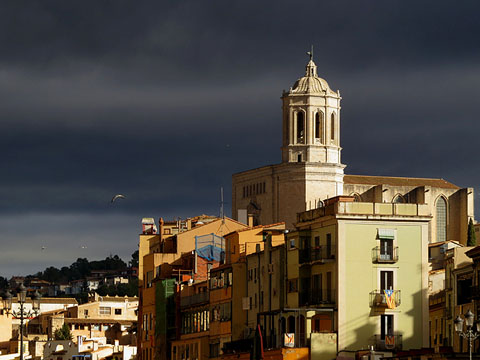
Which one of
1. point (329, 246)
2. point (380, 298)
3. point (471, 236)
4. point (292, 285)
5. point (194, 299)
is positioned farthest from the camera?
point (471, 236)

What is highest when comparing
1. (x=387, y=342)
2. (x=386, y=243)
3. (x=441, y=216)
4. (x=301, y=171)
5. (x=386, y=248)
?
(x=301, y=171)

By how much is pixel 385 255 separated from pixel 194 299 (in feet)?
79.9

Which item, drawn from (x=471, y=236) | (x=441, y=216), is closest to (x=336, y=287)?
(x=471, y=236)

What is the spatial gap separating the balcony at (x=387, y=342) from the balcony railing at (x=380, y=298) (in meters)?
1.67

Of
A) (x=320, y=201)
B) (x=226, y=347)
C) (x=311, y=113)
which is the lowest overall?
(x=226, y=347)

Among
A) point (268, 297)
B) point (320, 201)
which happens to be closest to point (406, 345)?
point (268, 297)

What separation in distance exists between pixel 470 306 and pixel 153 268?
33835mm

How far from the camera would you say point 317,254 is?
82688mm

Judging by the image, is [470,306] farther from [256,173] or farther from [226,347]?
[256,173]

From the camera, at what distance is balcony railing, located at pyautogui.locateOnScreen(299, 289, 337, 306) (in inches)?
3191

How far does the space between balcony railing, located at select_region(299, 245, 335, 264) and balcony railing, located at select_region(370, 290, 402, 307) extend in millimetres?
2899

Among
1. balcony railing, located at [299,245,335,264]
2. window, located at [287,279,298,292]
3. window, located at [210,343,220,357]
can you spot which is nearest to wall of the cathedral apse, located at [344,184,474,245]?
window, located at [210,343,220,357]

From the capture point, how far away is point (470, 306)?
85.6 m

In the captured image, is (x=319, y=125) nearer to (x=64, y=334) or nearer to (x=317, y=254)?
(x=64, y=334)
